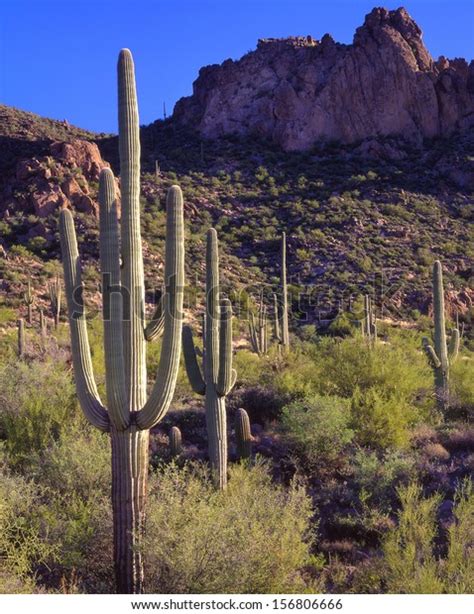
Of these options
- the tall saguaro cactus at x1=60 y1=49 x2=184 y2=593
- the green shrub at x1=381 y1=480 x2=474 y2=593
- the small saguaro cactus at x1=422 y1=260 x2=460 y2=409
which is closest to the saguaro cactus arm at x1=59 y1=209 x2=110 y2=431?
the tall saguaro cactus at x1=60 y1=49 x2=184 y2=593

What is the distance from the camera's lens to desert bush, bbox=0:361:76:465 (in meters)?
11.7

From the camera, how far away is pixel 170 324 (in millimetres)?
7770

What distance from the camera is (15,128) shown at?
149 feet

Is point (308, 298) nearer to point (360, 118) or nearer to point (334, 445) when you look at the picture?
point (334, 445)

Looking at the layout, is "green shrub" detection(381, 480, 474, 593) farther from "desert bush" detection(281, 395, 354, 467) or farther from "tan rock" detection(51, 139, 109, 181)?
"tan rock" detection(51, 139, 109, 181)

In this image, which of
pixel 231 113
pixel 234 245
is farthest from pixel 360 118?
pixel 234 245

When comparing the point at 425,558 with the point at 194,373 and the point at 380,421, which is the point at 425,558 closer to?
the point at 194,373

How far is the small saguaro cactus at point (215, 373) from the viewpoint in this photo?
10.5 meters

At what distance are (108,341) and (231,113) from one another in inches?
2029

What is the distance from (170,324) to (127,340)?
1.80 feet

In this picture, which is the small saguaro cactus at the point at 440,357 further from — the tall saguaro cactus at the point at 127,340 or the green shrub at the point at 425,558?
the tall saguaro cactus at the point at 127,340

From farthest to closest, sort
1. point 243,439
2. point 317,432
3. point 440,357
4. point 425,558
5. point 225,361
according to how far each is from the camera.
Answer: point 440,357 < point 317,432 < point 243,439 < point 225,361 < point 425,558

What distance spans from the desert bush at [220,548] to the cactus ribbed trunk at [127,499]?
15 centimetres

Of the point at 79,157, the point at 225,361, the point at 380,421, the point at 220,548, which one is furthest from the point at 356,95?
the point at 220,548
